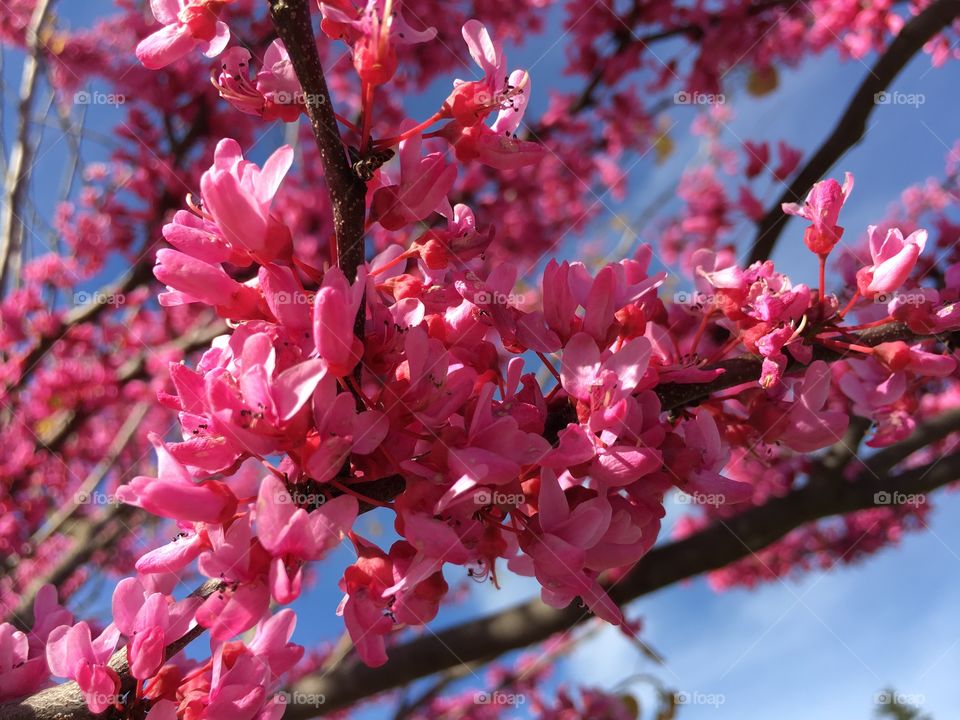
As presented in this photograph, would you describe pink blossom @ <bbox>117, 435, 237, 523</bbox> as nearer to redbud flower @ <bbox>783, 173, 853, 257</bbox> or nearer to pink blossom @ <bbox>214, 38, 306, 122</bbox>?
pink blossom @ <bbox>214, 38, 306, 122</bbox>

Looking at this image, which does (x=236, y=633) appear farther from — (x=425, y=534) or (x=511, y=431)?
(x=511, y=431)

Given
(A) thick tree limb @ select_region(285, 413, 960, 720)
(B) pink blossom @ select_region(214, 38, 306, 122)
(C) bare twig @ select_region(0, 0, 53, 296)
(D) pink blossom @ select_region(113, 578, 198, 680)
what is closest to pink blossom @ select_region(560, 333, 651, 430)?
(B) pink blossom @ select_region(214, 38, 306, 122)

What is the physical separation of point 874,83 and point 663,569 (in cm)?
184

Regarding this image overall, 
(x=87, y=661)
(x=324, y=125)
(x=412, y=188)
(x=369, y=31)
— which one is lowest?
(x=87, y=661)

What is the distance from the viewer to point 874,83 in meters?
2.25

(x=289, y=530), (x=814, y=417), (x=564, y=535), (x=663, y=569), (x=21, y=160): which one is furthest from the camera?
(x=21, y=160)

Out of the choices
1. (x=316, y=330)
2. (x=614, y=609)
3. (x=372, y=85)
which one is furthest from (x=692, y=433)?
(x=372, y=85)

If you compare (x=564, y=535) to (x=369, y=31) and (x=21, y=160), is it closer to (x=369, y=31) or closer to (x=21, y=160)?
(x=369, y=31)

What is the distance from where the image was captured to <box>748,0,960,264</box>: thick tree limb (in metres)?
2.25

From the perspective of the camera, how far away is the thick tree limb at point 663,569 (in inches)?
95.4

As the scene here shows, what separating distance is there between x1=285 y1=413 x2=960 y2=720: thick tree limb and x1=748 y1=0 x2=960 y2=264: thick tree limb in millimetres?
1148

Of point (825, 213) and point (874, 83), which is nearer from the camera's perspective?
point (825, 213)

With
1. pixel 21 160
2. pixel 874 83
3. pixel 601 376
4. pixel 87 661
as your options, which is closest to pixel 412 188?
pixel 601 376

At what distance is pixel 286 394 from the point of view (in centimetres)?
97
